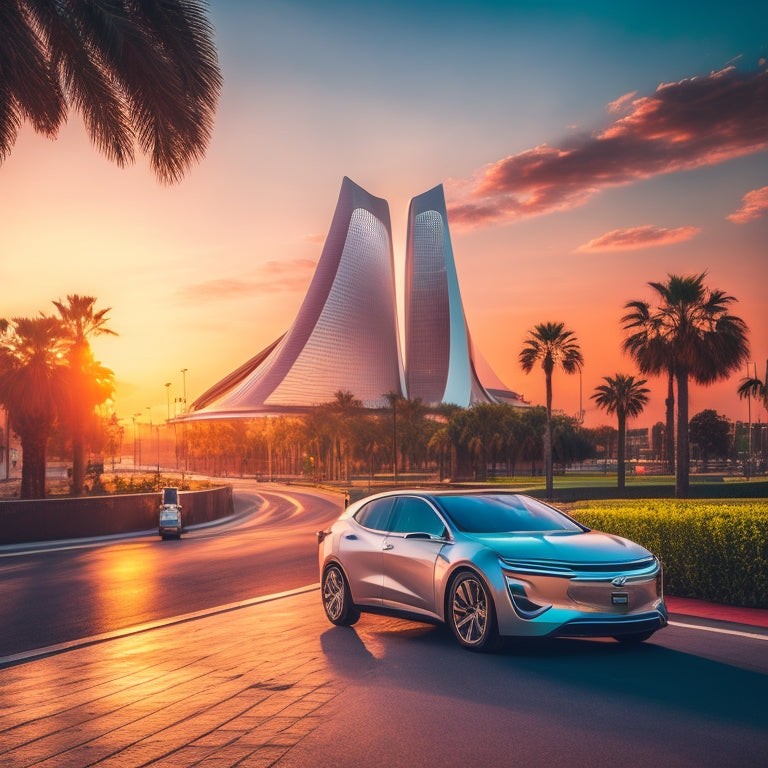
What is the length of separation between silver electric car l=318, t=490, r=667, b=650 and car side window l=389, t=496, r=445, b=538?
0.01m

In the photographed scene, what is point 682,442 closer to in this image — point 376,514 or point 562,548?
point 376,514

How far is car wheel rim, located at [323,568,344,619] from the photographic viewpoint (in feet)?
34.3

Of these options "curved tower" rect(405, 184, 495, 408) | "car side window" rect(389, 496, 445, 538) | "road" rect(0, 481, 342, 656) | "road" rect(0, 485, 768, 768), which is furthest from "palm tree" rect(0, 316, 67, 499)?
"curved tower" rect(405, 184, 495, 408)

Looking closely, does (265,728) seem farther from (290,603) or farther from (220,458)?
(220,458)

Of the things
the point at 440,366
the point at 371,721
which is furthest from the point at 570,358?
the point at 440,366

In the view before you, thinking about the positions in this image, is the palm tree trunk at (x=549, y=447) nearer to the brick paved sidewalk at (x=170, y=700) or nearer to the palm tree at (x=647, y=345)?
the palm tree at (x=647, y=345)

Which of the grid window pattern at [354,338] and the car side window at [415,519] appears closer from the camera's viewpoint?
the car side window at [415,519]

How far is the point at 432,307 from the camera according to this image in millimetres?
147000

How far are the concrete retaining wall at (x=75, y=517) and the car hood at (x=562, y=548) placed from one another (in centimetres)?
2060

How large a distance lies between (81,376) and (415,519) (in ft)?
126

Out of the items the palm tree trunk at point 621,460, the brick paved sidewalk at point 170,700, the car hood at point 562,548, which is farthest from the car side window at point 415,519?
the palm tree trunk at point 621,460

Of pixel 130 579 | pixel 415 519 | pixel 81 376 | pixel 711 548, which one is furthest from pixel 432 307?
pixel 415 519

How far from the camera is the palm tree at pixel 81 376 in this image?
4466 cm

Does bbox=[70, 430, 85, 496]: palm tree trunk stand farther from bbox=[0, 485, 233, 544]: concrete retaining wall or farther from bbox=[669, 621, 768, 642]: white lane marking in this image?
bbox=[669, 621, 768, 642]: white lane marking
